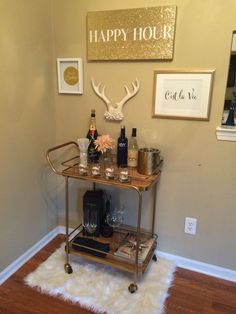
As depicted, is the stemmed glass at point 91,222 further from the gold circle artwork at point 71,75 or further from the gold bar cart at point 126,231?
the gold circle artwork at point 71,75

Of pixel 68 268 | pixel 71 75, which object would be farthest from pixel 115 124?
pixel 68 268

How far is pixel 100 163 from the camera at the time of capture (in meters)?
Result: 1.81

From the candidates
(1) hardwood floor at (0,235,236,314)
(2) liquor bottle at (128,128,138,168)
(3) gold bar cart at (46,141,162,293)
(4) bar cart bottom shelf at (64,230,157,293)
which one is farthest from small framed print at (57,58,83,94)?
(1) hardwood floor at (0,235,236,314)

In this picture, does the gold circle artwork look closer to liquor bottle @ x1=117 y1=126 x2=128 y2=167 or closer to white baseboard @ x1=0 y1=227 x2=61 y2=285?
liquor bottle @ x1=117 y1=126 x2=128 y2=167

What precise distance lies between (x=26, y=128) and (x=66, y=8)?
0.89m

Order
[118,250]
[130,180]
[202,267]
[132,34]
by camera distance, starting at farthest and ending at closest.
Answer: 1. [202,267]
2. [118,250]
3. [132,34]
4. [130,180]

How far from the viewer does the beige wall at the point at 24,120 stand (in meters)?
1.57

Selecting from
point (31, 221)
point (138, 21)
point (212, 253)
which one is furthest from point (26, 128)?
point (212, 253)

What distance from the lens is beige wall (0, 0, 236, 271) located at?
1.53 metres

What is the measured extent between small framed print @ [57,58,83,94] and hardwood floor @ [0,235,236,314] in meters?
1.32

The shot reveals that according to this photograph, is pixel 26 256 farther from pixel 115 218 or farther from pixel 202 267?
pixel 202 267

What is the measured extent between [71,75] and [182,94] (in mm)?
819

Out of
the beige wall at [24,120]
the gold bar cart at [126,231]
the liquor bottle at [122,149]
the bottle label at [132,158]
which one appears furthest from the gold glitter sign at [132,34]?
the gold bar cart at [126,231]

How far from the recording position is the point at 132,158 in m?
1.72
